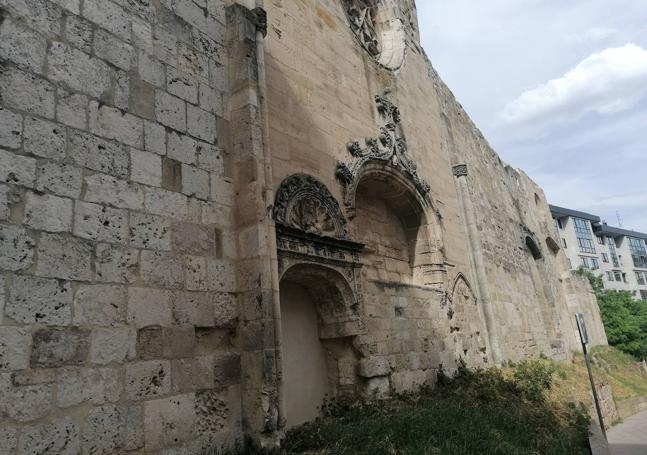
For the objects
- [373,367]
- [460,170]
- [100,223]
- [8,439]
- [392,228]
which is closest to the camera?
[8,439]

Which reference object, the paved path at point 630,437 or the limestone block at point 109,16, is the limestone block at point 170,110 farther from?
the paved path at point 630,437

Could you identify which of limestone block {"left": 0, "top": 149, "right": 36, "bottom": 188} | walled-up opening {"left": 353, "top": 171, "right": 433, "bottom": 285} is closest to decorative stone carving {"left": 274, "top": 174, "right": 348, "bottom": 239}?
walled-up opening {"left": 353, "top": 171, "right": 433, "bottom": 285}

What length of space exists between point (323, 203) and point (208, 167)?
2.26 m

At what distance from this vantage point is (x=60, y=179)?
340cm

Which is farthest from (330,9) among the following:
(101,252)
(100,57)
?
(101,252)

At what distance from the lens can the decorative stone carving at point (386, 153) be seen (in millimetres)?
7340

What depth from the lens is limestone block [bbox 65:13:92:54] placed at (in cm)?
372

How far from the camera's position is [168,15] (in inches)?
183

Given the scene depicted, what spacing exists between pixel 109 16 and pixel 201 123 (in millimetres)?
1186

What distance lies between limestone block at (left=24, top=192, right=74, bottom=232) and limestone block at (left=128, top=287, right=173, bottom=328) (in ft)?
2.29

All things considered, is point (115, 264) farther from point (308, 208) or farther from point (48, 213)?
point (308, 208)

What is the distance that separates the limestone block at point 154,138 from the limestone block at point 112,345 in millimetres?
1569

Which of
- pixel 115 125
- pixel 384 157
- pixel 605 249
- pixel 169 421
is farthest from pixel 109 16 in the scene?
pixel 605 249

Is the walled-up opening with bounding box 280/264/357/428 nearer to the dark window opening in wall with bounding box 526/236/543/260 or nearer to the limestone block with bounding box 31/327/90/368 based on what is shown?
the limestone block with bounding box 31/327/90/368
